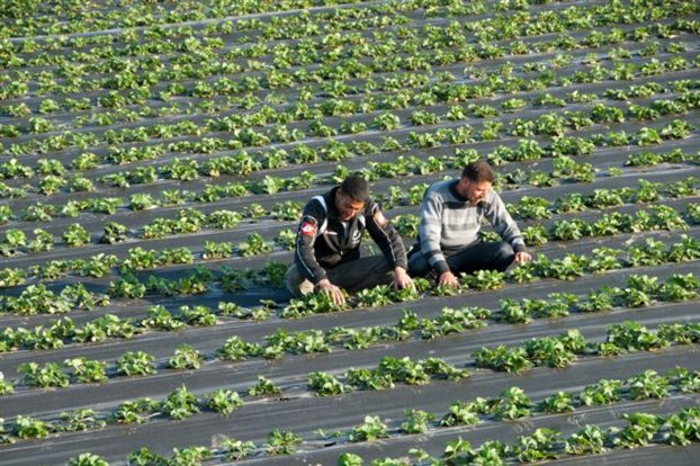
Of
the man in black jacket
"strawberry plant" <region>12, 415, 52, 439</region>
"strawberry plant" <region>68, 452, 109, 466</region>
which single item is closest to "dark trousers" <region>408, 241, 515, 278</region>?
the man in black jacket

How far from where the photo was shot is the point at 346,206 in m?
11.8

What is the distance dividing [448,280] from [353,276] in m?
0.82

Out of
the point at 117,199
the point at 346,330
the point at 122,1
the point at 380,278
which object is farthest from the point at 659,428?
the point at 122,1

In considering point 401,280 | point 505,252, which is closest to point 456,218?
point 505,252

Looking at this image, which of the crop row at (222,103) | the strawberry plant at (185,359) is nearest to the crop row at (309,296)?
the strawberry plant at (185,359)

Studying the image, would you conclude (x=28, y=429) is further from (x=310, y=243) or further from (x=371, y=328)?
(x=310, y=243)

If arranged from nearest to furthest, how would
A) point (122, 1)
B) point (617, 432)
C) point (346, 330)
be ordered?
point (617, 432), point (346, 330), point (122, 1)

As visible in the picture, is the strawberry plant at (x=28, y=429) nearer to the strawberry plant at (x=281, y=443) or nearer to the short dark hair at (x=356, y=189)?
the strawberry plant at (x=281, y=443)

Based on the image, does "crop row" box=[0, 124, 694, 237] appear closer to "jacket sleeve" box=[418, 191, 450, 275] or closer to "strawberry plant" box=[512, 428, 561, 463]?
"jacket sleeve" box=[418, 191, 450, 275]

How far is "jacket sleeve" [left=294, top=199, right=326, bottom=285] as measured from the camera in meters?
11.7

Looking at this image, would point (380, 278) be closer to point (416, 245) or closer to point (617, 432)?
point (416, 245)

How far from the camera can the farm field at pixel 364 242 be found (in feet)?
31.1

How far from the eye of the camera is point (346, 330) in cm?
1108

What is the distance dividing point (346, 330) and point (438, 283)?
120 centimetres
